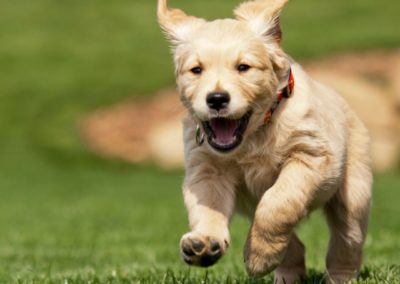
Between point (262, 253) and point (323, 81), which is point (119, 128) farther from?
point (262, 253)

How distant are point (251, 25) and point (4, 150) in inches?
765

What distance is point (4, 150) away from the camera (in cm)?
2438

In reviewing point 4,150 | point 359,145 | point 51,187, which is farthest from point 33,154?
point 359,145

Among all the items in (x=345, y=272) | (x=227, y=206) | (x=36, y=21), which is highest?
(x=227, y=206)

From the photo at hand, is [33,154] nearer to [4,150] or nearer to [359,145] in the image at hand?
[4,150]

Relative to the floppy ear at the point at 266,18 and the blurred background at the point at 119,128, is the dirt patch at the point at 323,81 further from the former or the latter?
the floppy ear at the point at 266,18

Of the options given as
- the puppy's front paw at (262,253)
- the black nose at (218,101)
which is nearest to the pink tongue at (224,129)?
the black nose at (218,101)

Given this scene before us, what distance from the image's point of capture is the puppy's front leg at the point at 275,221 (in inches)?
211

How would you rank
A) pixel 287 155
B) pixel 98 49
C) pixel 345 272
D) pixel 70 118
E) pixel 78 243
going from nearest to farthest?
pixel 287 155, pixel 345 272, pixel 78 243, pixel 70 118, pixel 98 49

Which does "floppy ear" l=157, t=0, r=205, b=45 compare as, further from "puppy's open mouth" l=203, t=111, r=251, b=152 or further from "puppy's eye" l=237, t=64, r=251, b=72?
"puppy's open mouth" l=203, t=111, r=251, b=152

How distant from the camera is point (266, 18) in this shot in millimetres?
5641

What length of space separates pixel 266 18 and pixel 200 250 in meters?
1.43

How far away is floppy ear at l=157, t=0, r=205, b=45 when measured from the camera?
5.80 metres

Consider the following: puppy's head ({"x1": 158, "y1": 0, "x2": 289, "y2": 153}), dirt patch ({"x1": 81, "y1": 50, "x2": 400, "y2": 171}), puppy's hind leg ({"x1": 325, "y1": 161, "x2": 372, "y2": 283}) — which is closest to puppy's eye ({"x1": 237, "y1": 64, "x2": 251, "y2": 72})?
puppy's head ({"x1": 158, "y1": 0, "x2": 289, "y2": 153})
